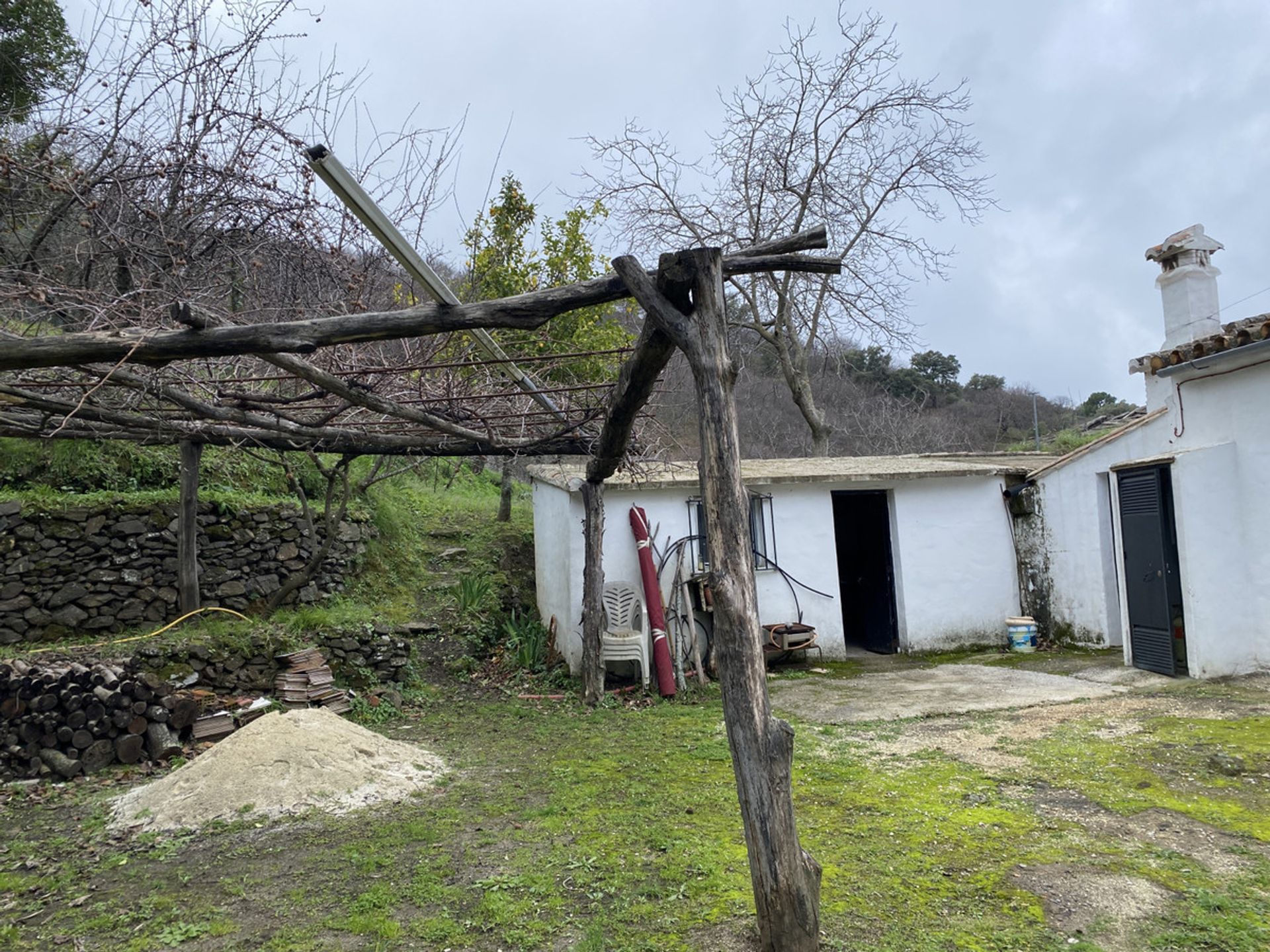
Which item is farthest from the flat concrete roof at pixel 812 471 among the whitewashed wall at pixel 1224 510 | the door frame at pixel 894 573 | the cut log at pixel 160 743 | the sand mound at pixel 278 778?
the cut log at pixel 160 743

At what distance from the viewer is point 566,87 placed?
21.5 ft

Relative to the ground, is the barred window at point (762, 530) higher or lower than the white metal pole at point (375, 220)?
lower

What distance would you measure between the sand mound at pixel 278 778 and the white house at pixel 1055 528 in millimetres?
3501

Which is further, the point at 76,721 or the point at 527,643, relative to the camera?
the point at 527,643

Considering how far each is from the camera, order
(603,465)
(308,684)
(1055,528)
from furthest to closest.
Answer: (1055,528) < (308,684) < (603,465)

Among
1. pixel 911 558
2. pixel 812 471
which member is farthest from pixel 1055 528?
pixel 812 471

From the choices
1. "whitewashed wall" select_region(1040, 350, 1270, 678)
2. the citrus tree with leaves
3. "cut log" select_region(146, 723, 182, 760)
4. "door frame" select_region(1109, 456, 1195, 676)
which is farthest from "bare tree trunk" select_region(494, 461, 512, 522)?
"whitewashed wall" select_region(1040, 350, 1270, 678)

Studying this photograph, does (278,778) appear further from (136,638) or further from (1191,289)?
(1191,289)

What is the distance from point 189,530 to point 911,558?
27.0 ft

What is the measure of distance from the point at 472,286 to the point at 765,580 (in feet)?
16.9

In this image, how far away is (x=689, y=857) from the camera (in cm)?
367

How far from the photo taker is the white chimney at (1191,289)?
8195 mm

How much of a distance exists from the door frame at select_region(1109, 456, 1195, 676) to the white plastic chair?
4.93 m

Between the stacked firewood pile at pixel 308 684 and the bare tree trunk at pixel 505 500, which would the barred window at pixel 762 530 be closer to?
the stacked firewood pile at pixel 308 684
